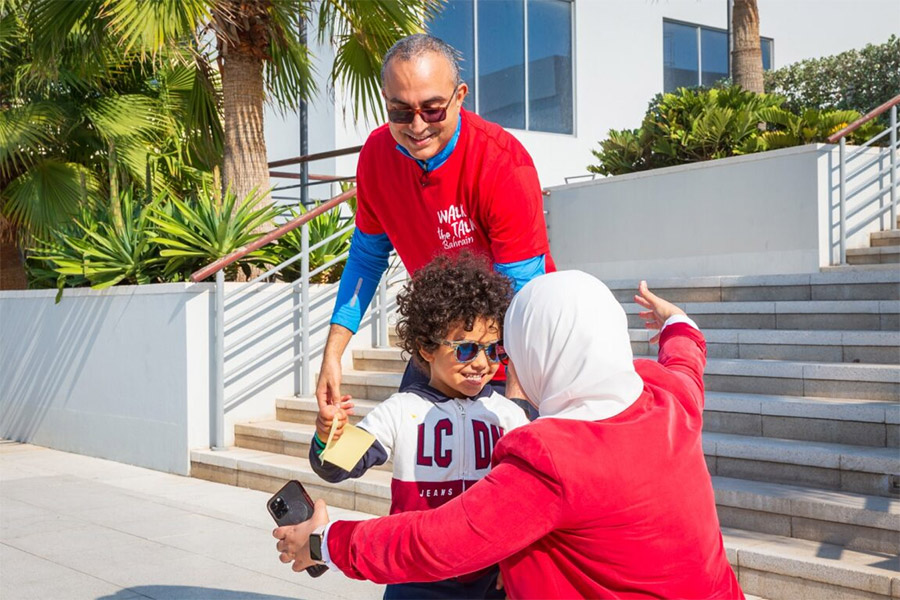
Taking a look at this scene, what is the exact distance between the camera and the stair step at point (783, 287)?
699cm

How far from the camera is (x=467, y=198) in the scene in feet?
9.25

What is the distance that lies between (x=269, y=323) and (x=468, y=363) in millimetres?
5816

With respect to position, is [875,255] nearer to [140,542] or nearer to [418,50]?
[140,542]

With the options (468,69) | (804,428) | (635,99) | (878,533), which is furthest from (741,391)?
(635,99)

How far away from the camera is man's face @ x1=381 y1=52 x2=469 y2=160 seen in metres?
2.65

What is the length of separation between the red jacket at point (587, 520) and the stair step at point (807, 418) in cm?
369

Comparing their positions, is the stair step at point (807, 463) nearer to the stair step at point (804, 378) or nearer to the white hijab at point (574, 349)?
the stair step at point (804, 378)

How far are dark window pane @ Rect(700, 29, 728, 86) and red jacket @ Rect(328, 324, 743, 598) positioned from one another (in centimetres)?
1910

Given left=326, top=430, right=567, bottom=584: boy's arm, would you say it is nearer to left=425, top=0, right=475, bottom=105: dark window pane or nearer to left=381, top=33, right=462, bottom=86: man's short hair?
left=381, top=33, right=462, bottom=86: man's short hair

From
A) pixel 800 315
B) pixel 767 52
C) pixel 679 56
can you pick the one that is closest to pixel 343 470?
pixel 800 315

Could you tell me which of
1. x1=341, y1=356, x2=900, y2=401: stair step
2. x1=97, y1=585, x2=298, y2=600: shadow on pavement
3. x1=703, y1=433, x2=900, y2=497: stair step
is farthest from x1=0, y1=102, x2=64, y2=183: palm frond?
x1=703, y1=433, x2=900, y2=497: stair step

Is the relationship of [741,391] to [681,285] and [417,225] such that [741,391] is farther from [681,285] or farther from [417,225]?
[417,225]

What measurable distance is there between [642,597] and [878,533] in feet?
10.2

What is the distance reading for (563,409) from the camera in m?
1.72
